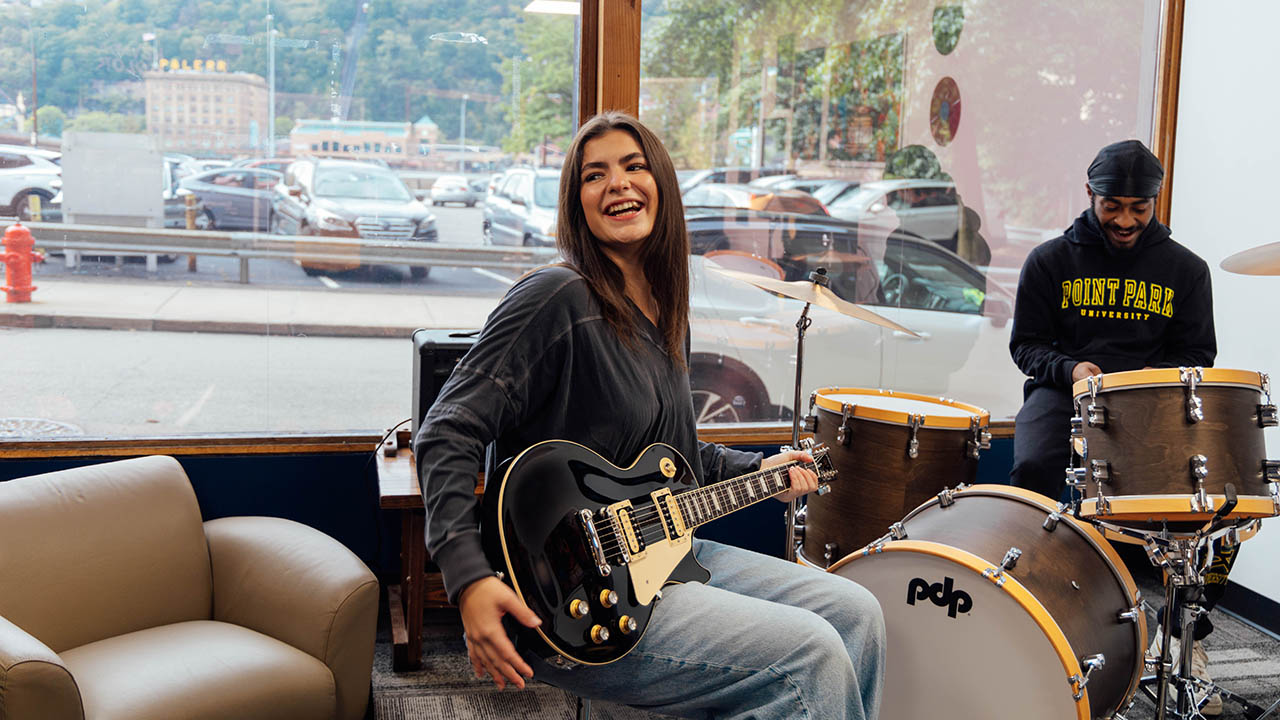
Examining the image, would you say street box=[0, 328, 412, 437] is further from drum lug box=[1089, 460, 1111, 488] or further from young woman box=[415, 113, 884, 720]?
drum lug box=[1089, 460, 1111, 488]

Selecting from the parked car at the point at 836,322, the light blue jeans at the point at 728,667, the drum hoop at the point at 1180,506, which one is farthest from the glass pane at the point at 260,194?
the drum hoop at the point at 1180,506

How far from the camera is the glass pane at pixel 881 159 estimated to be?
3408 millimetres

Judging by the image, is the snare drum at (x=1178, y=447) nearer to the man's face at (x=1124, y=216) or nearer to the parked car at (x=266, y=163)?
the man's face at (x=1124, y=216)

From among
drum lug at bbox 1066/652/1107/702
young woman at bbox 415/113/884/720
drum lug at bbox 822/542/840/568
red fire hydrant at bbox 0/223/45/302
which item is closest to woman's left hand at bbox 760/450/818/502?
young woman at bbox 415/113/884/720

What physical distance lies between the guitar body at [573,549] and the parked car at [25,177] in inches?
80.6

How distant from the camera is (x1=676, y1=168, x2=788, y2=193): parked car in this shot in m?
3.41

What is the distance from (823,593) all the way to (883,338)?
199cm

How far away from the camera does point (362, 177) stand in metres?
3.13

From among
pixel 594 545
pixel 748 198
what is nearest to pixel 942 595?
pixel 594 545

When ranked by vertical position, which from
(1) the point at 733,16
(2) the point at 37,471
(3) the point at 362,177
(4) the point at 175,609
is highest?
(1) the point at 733,16

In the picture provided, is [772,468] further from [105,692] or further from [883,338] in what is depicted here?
[883,338]

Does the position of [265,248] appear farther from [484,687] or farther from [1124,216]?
[1124,216]

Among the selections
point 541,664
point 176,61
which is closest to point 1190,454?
point 541,664

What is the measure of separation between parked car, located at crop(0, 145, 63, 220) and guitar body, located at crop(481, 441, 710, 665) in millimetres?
2048
